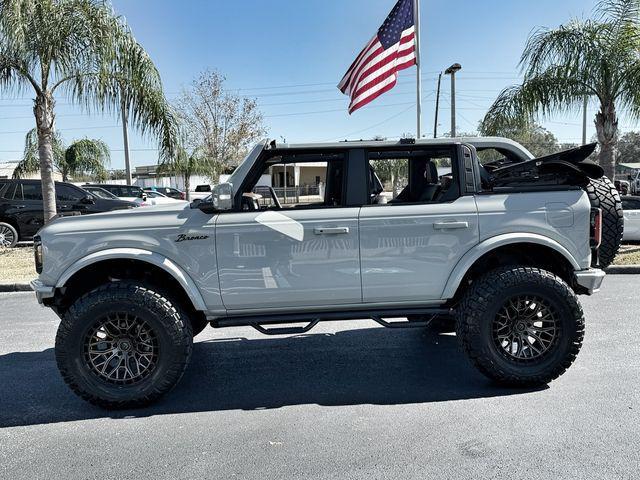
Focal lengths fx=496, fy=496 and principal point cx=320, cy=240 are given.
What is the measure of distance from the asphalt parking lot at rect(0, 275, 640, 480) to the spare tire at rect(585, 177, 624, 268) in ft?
3.33

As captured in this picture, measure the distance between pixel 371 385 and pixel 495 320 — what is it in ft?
3.66

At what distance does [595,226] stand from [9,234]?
12863mm

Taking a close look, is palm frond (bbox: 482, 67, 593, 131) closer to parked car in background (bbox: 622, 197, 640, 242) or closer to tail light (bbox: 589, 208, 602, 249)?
parked car in background (bbox: 622, 197, 640, 242)

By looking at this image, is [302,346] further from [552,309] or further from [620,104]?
[620,104]

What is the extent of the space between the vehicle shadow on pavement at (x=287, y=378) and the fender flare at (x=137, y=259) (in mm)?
883

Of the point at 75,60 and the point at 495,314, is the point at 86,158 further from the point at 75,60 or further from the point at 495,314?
the point at 495,314

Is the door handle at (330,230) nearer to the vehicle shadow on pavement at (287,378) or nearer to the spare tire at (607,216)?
the vehicle shadow on pavement at (287,378)

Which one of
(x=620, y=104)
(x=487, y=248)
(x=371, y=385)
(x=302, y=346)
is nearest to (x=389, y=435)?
(x=371, y=385)

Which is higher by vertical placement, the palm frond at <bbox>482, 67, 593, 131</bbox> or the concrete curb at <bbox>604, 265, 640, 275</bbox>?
the palm frond at <bbox>482, 67, 593, 131</bbox>

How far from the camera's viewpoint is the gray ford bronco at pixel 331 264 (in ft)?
12.1

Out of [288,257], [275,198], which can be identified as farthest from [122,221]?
[288,257]

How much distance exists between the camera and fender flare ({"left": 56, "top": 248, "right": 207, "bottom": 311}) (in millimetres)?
3672

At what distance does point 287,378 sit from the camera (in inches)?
167

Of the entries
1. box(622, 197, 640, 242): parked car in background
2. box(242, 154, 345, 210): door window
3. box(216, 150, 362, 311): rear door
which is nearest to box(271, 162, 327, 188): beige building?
box(242, 154, 345, 210): door window
